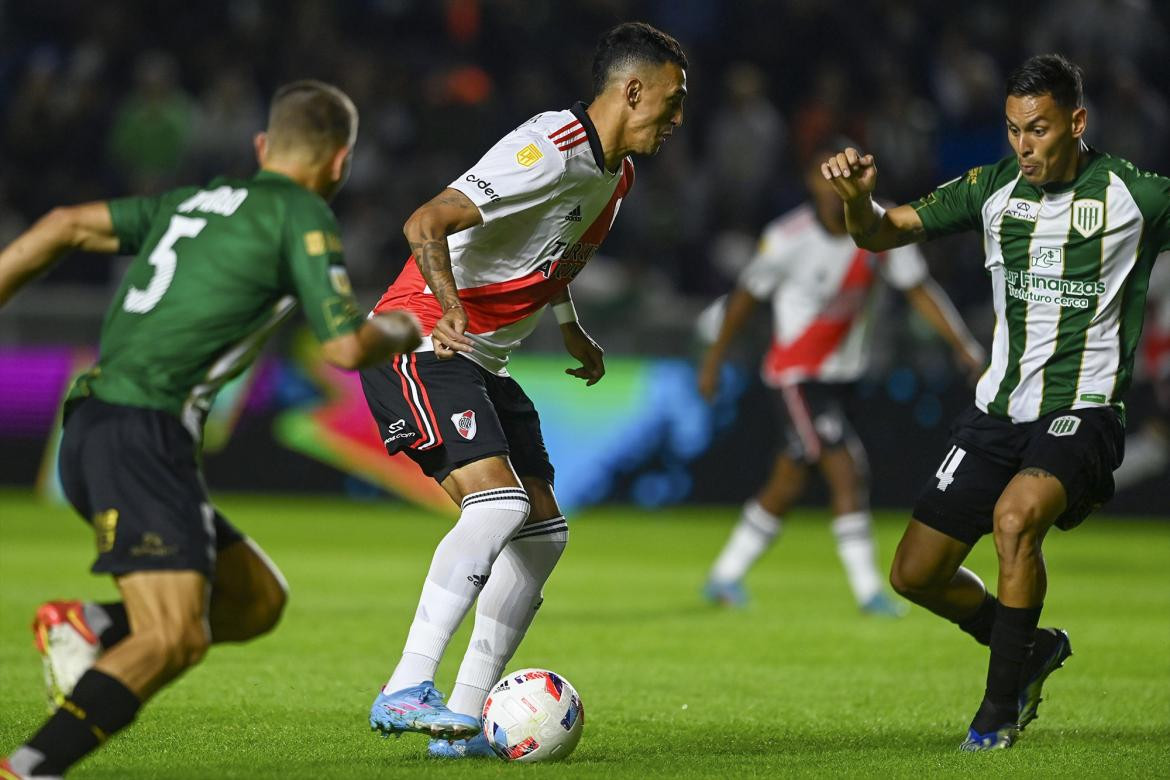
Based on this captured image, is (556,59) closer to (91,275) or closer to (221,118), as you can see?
(221,118)

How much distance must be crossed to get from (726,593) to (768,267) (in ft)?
6.80

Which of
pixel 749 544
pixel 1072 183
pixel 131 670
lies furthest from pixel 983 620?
pixel 749 544

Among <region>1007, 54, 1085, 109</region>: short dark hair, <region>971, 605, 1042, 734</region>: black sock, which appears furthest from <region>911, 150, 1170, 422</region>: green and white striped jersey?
<region>971, 605, 1042, 734</region>: black sock

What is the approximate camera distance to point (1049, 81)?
588 centimetres

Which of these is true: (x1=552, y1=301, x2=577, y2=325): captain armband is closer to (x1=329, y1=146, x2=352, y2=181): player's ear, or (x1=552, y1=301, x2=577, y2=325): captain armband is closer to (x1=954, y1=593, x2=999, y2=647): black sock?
(x1=329, y1=146, x2=352, y2=181): player's ear

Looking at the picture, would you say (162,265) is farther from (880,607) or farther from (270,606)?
(880,607)

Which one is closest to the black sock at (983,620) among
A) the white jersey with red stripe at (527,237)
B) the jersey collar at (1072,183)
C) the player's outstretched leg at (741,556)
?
the jersey collar at (1072,183)

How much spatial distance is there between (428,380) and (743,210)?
11724mm

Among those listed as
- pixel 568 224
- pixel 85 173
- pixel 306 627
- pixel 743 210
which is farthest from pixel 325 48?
pixel 568 224

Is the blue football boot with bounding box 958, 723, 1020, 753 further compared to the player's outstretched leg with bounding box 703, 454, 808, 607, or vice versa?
the player's outstretched leg with bounding box 703, 454, 808, 607

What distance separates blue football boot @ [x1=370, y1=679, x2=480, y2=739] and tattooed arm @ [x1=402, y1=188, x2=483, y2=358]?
1.09 m

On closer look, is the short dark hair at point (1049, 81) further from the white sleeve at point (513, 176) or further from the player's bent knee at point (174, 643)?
the player's bent knee at point (174, 643)

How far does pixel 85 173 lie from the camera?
17688mm

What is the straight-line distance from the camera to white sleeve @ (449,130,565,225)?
5.61 meters
